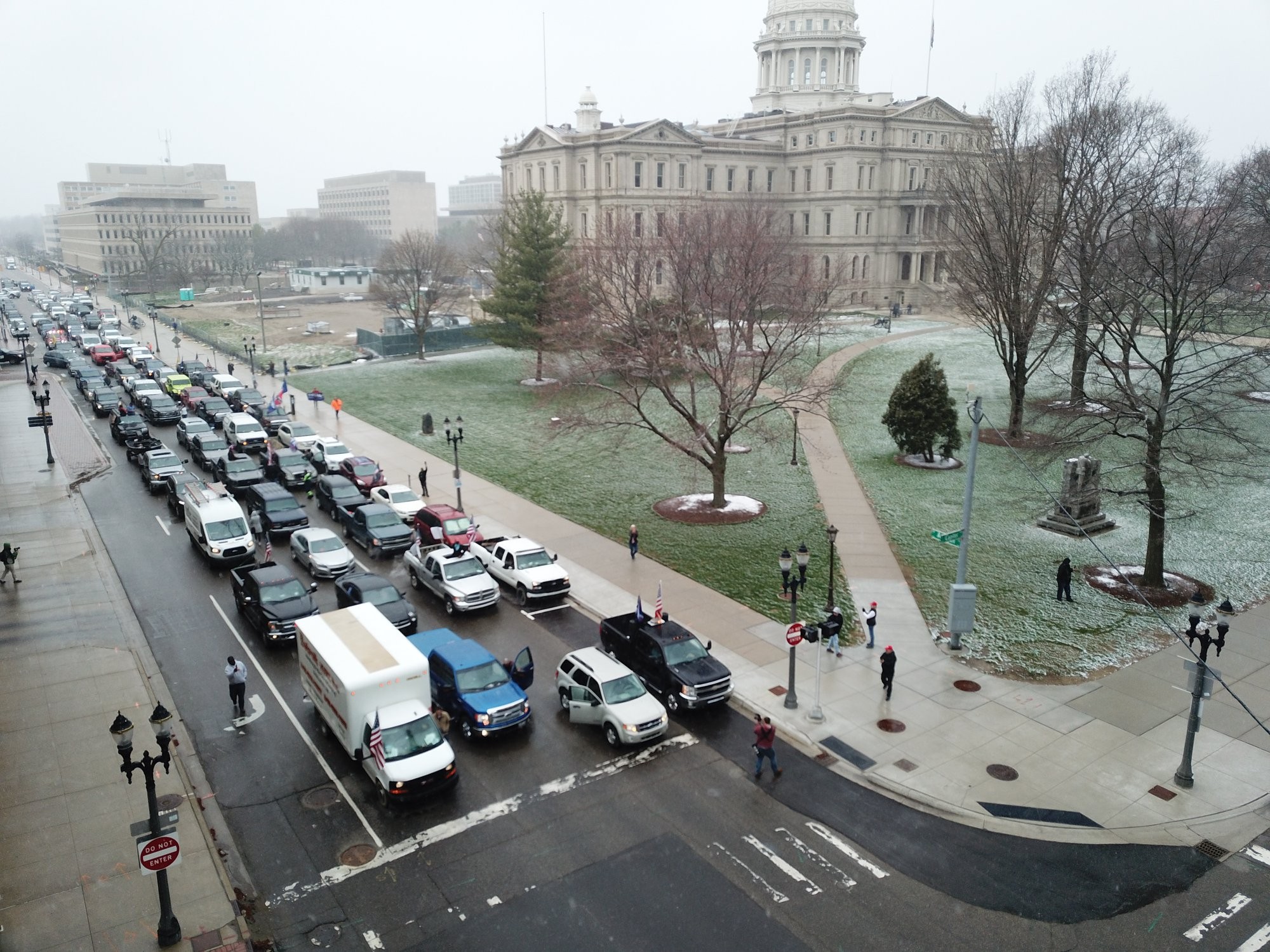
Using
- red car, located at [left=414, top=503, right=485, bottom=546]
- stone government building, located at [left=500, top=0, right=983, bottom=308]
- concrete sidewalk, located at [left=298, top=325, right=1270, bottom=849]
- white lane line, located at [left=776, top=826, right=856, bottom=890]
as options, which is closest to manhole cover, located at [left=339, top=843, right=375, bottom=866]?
white lane line, located at [left=776, top=826, right=856, bottom=890]

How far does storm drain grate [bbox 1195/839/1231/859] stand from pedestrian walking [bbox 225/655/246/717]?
683 inches

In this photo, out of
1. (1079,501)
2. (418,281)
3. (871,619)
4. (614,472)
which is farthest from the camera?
(418,281)

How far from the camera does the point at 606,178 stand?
316 feet

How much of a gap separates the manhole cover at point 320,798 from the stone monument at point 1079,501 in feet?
77.9

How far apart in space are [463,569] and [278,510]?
9767mm

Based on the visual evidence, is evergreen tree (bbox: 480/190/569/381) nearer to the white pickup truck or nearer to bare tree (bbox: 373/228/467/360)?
bare tree (bbox: 373/228/467/360)

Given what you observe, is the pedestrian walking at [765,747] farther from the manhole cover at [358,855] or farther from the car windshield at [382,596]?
the car windshield at [382,596]

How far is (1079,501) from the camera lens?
29.7m

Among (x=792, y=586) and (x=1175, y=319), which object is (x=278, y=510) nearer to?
(x=792, y=586)

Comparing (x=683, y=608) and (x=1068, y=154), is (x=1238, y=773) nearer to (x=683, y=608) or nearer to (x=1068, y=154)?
(x=683, y=608)

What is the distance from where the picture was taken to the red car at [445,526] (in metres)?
28.1

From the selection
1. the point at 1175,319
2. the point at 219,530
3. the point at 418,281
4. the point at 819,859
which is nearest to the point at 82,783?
the point at 819,859

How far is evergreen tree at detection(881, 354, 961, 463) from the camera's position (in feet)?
123

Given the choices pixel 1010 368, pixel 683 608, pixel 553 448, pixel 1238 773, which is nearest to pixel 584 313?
pixel 553 448
